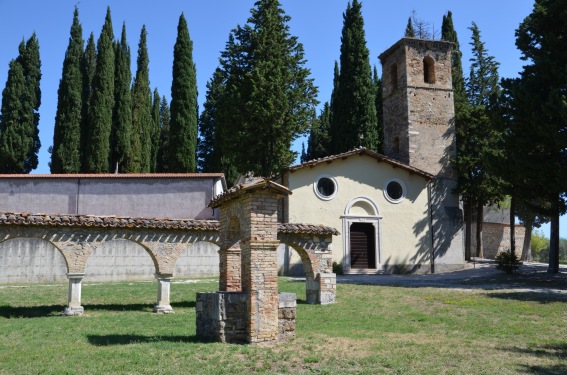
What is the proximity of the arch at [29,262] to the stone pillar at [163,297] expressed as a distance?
10.2m

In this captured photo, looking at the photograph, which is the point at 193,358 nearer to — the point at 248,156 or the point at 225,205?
the point at 225,205

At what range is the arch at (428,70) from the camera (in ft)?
90.3

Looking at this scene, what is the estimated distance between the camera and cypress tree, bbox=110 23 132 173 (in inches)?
→ 1288

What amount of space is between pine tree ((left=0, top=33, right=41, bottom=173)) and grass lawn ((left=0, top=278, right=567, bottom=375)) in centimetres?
1801

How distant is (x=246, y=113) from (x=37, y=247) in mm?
11163

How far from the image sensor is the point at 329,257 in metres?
15.3

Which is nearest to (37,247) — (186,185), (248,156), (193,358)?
(186,185)

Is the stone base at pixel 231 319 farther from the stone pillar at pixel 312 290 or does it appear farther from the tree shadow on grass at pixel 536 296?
the tree shadow on grass at pixel 536 296

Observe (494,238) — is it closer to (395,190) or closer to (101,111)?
(395,190)

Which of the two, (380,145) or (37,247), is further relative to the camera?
(380,145)

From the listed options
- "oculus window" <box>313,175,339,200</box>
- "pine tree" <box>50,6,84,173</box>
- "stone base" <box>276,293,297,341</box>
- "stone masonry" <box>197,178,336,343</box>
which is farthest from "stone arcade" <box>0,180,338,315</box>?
"pine tree" <box>50,6,84,173</box>

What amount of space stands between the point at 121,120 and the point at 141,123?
263 centimetres

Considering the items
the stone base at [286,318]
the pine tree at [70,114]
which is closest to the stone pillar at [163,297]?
the stone base at [286,318]

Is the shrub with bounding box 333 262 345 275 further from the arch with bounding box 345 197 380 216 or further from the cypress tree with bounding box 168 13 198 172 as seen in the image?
the cypress tree with bounding box 168 13 198 172
